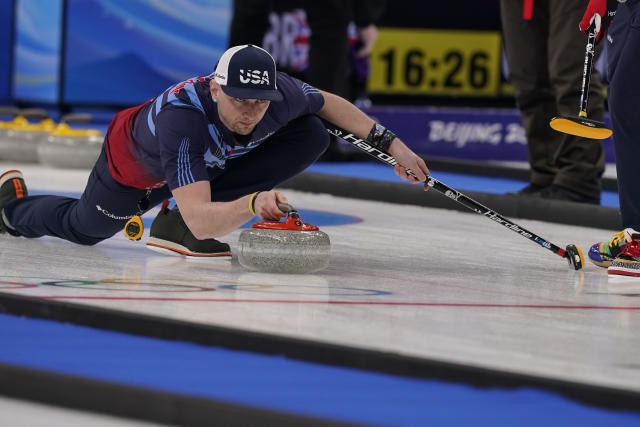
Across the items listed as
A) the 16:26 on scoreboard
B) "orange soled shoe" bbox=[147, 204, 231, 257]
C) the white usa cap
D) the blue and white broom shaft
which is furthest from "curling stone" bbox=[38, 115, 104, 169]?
the 16:26 on scoreboard

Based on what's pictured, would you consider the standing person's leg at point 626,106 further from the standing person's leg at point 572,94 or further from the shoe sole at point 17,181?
the shoe sole at point 17,181

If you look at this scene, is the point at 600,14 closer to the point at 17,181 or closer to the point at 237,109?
the point at 237,109

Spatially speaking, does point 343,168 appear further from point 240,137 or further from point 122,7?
point 240,137

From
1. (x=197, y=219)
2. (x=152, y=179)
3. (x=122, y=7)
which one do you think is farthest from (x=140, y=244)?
(x=122, y=7)

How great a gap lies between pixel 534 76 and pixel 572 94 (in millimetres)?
391

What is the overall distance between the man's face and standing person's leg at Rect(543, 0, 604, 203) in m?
2.19

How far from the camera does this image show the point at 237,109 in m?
3.19

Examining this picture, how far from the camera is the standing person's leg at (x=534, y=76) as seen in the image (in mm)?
5395

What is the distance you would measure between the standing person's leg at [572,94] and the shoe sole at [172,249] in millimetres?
2089

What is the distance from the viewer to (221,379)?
210cm

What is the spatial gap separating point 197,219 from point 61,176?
10.6 ft

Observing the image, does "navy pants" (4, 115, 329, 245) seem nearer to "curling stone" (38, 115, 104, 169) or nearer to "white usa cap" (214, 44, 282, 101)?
"white usa cap" (214, 44, 282, 101)

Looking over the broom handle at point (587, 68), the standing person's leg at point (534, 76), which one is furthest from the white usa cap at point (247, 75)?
the standing person's leg at point (534, 76)

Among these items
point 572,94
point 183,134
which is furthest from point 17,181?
point 572,94
